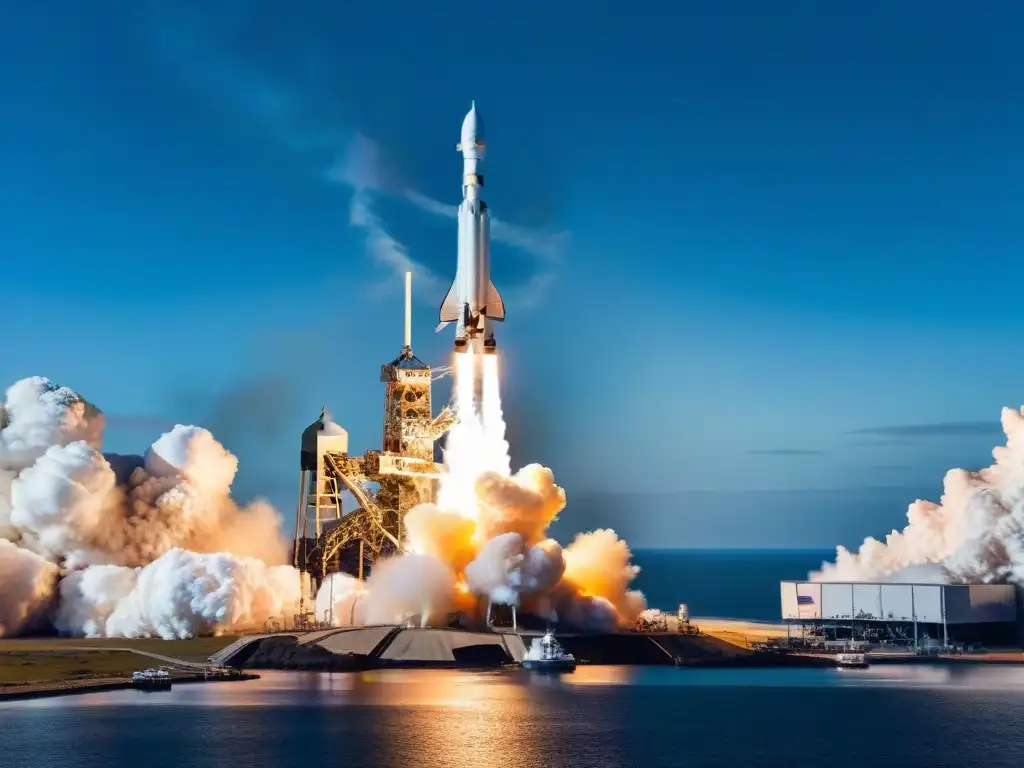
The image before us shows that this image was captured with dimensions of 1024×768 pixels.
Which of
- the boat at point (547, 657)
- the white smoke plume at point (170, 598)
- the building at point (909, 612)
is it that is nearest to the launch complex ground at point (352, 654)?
→ the boat at point (547, 657)

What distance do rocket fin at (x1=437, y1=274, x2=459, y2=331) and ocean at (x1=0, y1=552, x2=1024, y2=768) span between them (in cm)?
→ 3110

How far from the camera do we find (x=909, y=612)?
436 feet

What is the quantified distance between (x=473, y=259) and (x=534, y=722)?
4733cm

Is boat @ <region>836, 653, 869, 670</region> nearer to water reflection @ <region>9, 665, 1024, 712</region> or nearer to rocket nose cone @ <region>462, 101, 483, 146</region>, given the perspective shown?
water reflection @ <region>9, 665, 1024, 712</region>

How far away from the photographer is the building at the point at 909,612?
132m

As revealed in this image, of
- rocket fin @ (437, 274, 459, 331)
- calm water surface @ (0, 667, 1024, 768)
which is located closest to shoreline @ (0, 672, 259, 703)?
calm water surface @ (0, 667, 1024, 768)

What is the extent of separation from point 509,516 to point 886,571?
44.3 metres

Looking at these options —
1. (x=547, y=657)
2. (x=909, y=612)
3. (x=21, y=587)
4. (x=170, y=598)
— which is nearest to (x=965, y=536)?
(x=909, y=612)

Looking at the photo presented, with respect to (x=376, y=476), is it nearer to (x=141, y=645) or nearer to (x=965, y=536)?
(x=141, y=645)

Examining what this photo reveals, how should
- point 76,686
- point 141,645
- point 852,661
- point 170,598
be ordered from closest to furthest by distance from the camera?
point 76,686, point 852,661, point 141,645, point 170,598

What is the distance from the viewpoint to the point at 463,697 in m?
105

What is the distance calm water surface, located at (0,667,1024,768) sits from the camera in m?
83.1

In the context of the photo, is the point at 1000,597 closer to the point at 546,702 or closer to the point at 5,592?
the point at 546,702

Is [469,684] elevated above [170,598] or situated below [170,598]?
below
